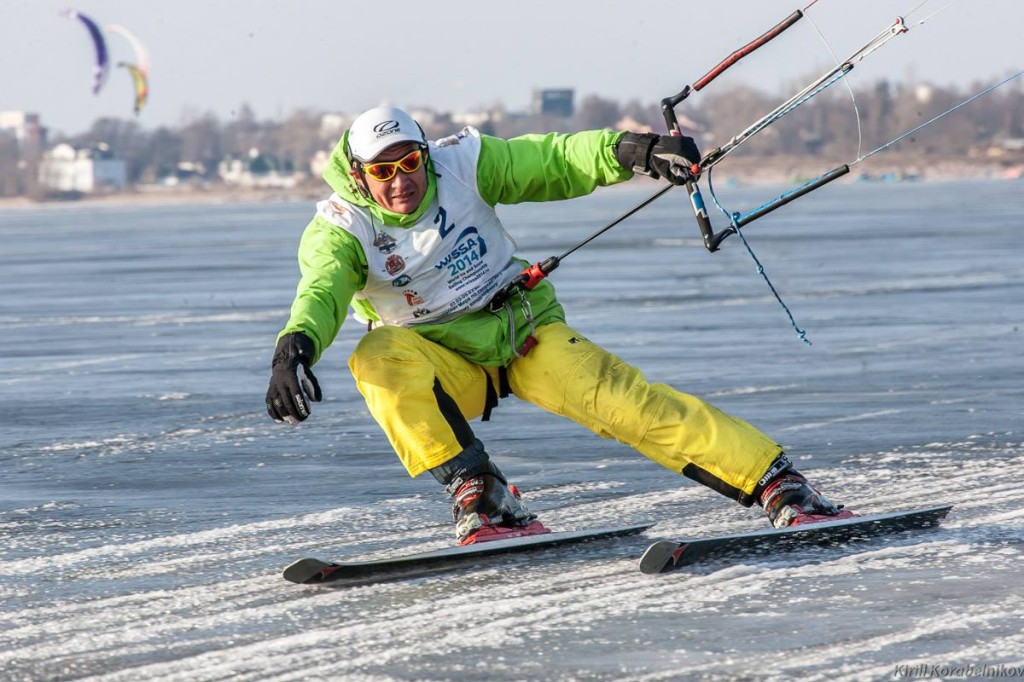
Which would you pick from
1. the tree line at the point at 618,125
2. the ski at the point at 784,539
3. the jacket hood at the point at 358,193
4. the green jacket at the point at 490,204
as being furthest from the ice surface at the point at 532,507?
the tree line at the point at 618,125

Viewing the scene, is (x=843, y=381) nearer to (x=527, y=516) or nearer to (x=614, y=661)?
(x=527, y=516)

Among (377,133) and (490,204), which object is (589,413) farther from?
(377,133)

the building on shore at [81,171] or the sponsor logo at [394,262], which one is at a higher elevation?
the sponsor logo at [394,262]

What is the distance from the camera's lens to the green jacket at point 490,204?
497 centimetres

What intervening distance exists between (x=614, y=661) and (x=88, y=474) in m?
3.70

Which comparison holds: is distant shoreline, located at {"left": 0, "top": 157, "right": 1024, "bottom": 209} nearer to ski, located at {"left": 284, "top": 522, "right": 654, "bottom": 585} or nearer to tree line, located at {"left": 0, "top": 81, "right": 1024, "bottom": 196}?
tree line, located at {"left": 0, "top": 81, "right": 1024, "bottom": 196}

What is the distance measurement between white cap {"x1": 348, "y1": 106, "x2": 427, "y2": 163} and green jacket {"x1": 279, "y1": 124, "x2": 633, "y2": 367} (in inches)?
3.4

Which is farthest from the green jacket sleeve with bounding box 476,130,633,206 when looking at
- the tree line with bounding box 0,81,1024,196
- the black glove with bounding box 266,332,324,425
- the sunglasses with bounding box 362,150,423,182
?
the tree line with bounding box 0,81,1024,196

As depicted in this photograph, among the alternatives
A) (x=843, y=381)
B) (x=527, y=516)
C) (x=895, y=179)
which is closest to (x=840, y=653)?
(x=527, y=516)

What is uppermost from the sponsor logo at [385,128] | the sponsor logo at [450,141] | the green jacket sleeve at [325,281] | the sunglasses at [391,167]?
the sponsor logo at [385,128]

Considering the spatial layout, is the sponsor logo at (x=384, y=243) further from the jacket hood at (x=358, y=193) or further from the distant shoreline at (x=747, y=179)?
the distant shoreline at (x=747, y=179)

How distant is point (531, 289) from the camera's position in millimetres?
5418

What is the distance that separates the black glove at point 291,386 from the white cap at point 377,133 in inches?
28.9

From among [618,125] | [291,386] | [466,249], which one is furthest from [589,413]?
[618,125]
